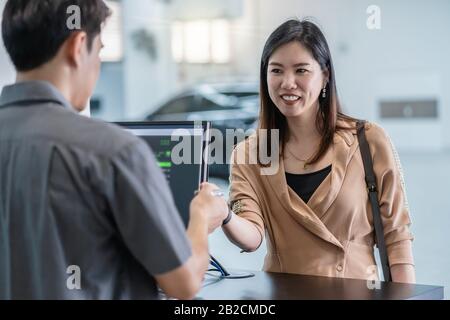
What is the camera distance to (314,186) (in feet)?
7.11

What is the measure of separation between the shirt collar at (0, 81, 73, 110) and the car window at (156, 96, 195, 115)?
4347 millimetres

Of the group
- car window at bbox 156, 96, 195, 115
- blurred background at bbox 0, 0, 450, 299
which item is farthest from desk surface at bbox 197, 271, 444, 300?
car window at bbox 156, 96, 195, 115

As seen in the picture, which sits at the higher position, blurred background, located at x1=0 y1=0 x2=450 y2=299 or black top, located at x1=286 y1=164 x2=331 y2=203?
blurred background, located at x1=0 y1=0 x2=450 y2=299

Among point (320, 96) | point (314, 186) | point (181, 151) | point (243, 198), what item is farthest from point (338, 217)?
point (181, 151)

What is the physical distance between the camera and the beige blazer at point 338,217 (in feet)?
6.93

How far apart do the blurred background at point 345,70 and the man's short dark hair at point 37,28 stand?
2.47 m

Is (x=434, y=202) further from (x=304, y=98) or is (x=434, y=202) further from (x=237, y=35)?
(x=304, y=98)

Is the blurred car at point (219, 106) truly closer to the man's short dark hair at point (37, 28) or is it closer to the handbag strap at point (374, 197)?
the handbag strap at point (374, 197)

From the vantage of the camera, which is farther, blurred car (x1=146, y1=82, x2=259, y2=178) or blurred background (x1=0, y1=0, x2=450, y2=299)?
blurred car (x1=146, y1=82, x2=259, y2=178)

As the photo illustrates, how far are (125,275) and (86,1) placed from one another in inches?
19.3

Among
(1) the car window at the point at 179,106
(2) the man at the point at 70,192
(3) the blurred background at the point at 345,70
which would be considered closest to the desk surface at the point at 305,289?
(2) the man at the point at 70,192

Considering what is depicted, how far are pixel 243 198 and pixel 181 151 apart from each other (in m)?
0.51

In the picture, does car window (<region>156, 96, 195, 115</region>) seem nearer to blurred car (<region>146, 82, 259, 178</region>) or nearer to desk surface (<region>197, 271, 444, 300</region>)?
blurred car (<region>146, 82, 259, 178</region>)

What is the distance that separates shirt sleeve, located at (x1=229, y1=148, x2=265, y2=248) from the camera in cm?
218
